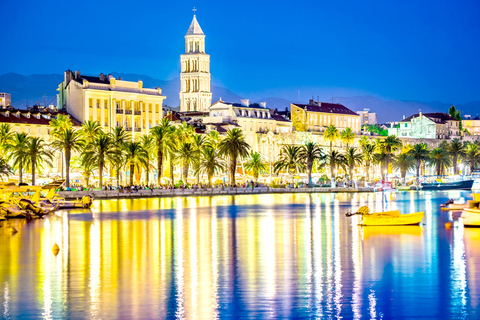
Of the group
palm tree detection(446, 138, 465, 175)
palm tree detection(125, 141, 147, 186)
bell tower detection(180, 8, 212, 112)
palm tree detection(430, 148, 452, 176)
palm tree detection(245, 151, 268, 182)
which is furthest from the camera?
bell tower detection(180, 8, 212, 112)

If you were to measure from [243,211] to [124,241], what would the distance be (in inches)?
1246

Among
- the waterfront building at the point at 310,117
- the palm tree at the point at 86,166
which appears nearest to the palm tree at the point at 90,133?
the palm tree at the point at 86,166

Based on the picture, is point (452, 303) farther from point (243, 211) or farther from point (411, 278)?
point (243, 211)

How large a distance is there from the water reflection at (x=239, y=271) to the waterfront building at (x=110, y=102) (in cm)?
7470

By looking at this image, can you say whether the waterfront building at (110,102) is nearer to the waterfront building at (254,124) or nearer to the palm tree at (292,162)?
the waterfront building at (254,124)

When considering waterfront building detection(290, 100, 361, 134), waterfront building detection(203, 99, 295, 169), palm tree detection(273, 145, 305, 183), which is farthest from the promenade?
waterfront building detection(290, 100, 361, 134)

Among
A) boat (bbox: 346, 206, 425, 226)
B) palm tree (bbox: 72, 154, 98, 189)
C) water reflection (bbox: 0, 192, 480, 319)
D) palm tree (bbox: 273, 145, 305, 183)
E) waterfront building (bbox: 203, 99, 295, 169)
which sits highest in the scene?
waterfront building (bbox: 203, 99, 295, 169)

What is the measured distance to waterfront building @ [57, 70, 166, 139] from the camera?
12888 cm

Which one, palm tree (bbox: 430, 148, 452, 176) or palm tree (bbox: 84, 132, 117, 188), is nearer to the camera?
palm tree (bbox: 84, 132, 117, 188)

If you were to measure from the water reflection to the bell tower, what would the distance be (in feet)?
445

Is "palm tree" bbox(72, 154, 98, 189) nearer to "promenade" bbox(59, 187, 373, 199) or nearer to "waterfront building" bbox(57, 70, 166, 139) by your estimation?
"promenade" bbox(59, 187, 373, 199)

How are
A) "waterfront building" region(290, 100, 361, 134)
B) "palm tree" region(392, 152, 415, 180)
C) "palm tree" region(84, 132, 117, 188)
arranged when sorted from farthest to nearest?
"waterfront building" region(290, 100, 361, 134)
"palm tree" region(392, 152, 415, 180)
"palm tree" region(84, 132, 117, 188)

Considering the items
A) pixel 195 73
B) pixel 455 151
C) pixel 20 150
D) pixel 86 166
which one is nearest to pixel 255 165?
pixel 195 73

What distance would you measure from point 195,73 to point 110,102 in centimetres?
5927
